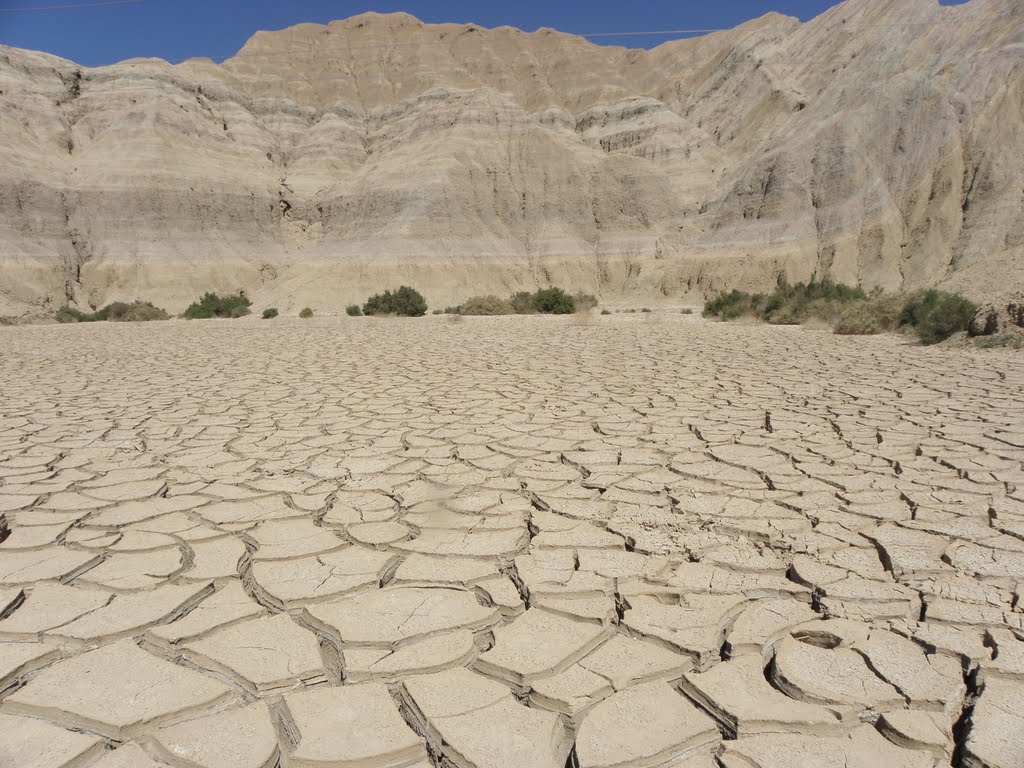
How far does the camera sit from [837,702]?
154 cm

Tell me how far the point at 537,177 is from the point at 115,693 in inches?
1281

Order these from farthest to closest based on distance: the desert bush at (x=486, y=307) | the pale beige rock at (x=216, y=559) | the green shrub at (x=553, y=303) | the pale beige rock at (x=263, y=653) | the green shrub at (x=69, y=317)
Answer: the green shrub at (x=69, y=317), the green shrub at (x=553, y=303), the desert bush at (x=486, y=307), the pale beige rock at (x=216, y=559), the pale beige rock at (x=263, y=653)

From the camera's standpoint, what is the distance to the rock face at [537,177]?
24.4 meters

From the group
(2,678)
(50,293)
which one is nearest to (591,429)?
(2,678)

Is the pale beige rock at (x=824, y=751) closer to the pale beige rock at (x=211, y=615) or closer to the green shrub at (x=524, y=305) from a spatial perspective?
the pale beige rock at (x=211, y=615)

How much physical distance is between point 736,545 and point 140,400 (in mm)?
5302

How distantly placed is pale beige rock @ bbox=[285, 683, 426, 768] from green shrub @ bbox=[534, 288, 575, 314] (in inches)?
705

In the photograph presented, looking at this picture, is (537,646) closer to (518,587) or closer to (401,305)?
(518,587)

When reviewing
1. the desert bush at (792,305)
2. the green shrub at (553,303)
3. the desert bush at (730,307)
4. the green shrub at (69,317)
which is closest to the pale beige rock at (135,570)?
the desert bush at (792,305)

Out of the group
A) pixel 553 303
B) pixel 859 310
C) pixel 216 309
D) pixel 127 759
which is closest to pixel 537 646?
pixel 127 759

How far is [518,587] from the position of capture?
84.9 inches

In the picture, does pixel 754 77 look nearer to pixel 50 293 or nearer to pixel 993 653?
pixel 50 293

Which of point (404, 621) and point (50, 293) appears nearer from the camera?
point (404, 621)

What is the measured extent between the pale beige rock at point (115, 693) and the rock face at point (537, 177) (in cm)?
2559
